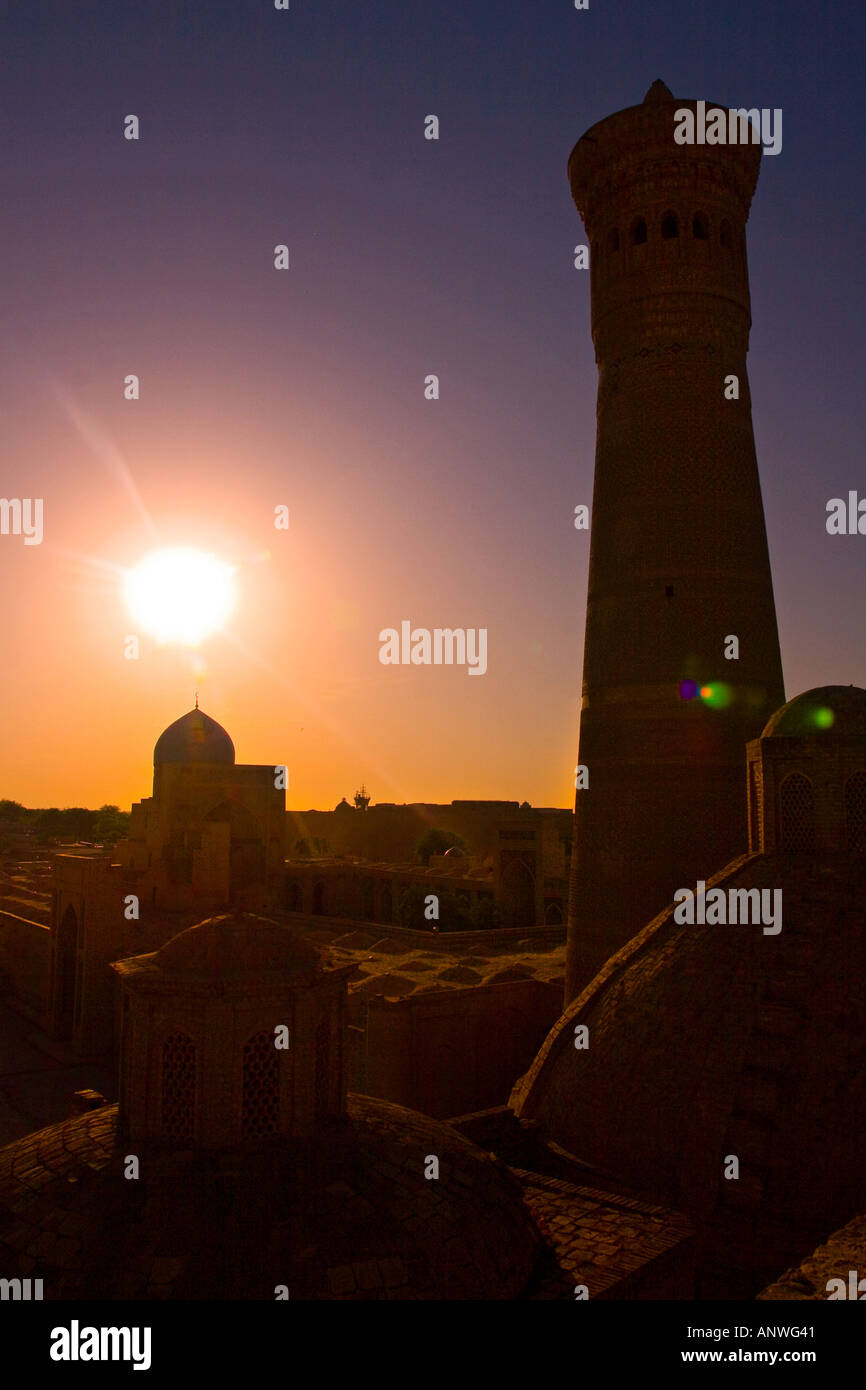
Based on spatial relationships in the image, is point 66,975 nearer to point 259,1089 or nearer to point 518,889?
point 518,889

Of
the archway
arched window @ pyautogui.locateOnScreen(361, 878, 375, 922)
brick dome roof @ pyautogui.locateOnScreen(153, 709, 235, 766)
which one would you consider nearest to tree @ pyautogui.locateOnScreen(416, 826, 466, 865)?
arched window @ pyautogui.locateOnScreen(361, 878, 375, 922)

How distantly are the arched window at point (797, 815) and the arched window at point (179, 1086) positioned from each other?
7.49m

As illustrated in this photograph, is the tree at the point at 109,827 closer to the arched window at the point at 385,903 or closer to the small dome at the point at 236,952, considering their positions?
the arched window at the point at 385,903

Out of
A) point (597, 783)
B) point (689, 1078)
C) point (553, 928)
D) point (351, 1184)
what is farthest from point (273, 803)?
point (351, 1184)

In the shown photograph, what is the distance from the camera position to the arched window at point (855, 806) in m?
11.8

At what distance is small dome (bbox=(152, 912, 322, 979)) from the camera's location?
27.0 ft

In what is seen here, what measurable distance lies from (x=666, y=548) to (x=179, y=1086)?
35.0 feet

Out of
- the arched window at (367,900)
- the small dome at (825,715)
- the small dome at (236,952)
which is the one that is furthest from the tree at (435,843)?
the small dome at (236,952)

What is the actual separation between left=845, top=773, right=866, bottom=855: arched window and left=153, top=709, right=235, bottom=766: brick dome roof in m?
27.9

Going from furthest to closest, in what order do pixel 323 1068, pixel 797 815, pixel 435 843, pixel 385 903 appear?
pixel 435 843
pixel 385 903
pixel 797 815
pixel 323 1068

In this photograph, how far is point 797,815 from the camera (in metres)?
12.1

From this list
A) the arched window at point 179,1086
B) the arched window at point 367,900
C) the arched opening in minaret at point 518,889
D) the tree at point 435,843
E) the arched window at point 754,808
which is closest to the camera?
the arched window at point 179,1086

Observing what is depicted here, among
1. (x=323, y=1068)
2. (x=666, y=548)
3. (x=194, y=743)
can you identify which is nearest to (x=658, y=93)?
(x=666, y=548)

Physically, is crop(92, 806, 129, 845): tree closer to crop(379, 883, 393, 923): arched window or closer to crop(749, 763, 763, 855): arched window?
crop(379, 883, 393, 923): arched window
